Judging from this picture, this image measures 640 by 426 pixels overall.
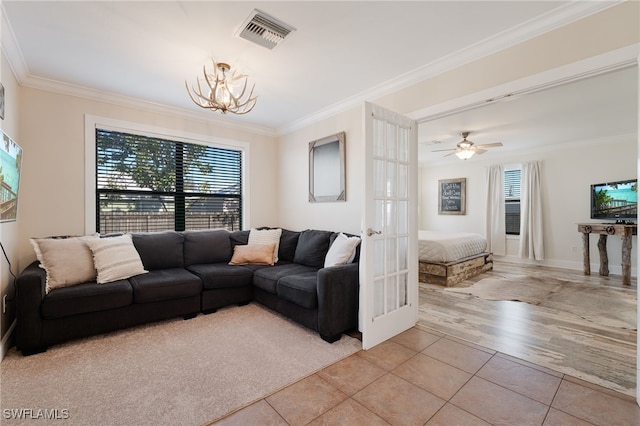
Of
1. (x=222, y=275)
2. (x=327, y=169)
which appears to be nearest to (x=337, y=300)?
(x=222, y=275)

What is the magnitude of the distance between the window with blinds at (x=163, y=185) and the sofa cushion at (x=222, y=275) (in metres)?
0.93

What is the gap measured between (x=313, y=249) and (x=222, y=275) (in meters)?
1.10

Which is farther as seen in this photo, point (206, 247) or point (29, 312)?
point (206, 247)

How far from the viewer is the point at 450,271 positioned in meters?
4.46

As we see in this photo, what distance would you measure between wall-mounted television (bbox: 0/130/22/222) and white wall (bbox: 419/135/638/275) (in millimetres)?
7725

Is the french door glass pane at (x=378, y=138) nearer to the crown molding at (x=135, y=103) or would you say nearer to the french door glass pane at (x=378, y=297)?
the french door glass pane at (x=378, y=297)

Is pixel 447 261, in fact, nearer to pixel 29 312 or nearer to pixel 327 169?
pixel 327 169

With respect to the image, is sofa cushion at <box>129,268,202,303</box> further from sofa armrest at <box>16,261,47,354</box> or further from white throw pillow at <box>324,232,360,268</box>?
white throw pillow at <box>324,232,360,268</box>

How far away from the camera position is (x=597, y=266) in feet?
17.7

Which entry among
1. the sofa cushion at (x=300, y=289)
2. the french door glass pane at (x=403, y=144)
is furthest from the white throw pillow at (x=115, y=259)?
the french door glass pane at (x=403, y=144)

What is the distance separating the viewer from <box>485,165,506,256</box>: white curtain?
6.58 metres

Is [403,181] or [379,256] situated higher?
[403,181]

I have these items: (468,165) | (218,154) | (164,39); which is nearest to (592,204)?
(468,165)

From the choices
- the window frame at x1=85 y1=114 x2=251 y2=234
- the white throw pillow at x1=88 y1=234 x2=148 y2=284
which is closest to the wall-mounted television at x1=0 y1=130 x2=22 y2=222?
the white throw pillow at x1=88 y1=234 x2=148 y2=284
